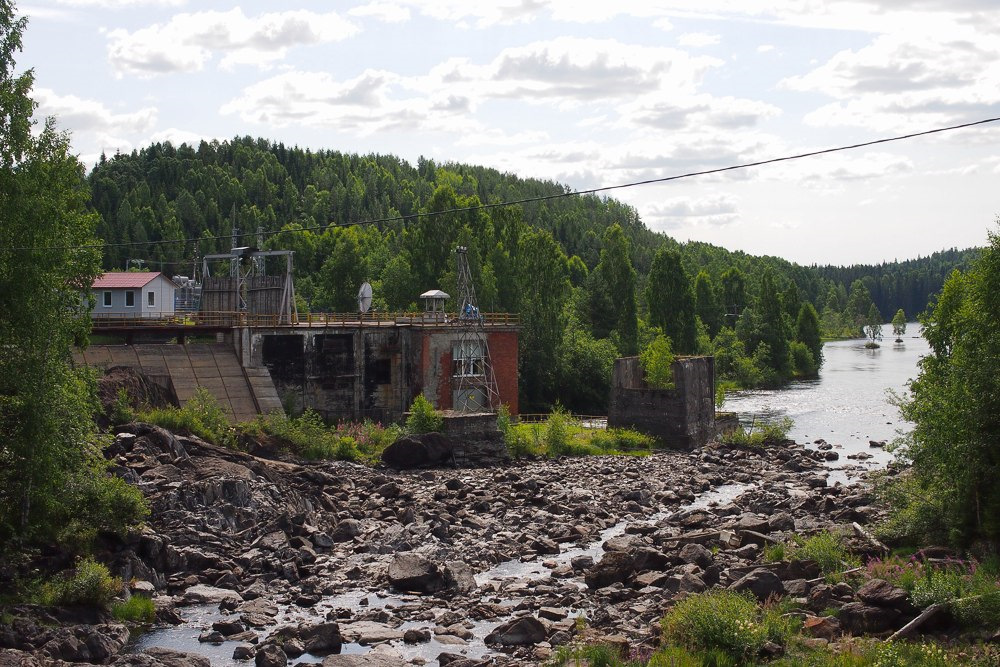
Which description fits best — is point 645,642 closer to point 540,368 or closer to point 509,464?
point 509,464

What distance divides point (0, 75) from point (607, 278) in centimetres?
6813

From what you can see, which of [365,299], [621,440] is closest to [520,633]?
[621,440]

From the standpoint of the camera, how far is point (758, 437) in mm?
55969

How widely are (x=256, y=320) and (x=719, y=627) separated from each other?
39.3m

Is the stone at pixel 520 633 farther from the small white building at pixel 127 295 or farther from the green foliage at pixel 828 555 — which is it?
the small white building at pixel 127 295

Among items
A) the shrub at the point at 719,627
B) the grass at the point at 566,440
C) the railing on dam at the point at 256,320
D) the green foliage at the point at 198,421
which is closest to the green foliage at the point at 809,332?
the grass at the point at 566,440

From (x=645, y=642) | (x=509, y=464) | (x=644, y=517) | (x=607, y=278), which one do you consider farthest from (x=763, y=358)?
(x=645, y=642)

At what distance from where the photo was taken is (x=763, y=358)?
338 ft

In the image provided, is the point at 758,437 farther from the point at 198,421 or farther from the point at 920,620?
the point at 920,620

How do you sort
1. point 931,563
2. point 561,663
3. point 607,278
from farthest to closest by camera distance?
point 607,278 → point 931,563 → point 561,663

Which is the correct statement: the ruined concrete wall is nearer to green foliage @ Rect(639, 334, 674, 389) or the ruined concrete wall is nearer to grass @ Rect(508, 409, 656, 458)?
green foliage @ Rect(639, 334, 674, 389)

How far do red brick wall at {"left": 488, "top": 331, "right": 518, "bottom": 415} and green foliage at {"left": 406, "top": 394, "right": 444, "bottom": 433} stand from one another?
9831 millimetres

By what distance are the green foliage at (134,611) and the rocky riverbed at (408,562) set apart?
1.14 ft

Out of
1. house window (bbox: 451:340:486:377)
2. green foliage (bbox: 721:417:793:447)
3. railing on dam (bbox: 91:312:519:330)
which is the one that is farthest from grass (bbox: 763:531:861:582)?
railing on dam (bbox: 91:312:519:330)
